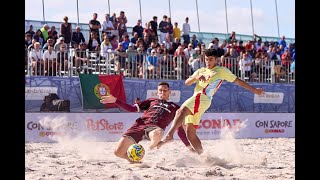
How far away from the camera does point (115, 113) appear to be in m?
16.3

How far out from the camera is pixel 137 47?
17.7 meters

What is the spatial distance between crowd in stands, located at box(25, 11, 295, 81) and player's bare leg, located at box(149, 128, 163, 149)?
7.62 metres

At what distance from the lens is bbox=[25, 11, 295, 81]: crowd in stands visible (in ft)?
53.4

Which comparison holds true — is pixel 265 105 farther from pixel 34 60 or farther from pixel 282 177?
pixel 282 177

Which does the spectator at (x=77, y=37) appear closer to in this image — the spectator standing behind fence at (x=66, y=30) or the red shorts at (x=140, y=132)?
the spectator standing behind fence at (x=66, y=30)

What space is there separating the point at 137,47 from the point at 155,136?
916cm

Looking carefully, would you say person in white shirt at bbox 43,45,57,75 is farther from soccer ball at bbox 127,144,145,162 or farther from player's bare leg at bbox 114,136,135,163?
soccer ball at bbox 127,144,145,162

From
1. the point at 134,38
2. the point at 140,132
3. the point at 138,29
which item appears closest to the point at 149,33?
the point at 138,29

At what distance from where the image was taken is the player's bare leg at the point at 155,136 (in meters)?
8.60

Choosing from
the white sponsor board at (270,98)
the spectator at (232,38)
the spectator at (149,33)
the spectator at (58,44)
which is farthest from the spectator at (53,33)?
the white sponsor board at (270,98)

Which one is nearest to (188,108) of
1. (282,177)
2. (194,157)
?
(194,157)

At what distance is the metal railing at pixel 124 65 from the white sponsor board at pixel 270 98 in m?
0.59

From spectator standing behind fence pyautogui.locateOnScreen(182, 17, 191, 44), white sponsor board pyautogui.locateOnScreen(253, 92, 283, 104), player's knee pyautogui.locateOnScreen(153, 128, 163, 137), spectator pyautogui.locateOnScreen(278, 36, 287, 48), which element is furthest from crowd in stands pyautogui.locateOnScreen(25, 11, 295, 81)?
player's knee pyautogui.locateOnScreen(153, 128, 163, 137)

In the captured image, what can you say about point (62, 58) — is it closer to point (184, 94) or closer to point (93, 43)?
point (93, 43)
